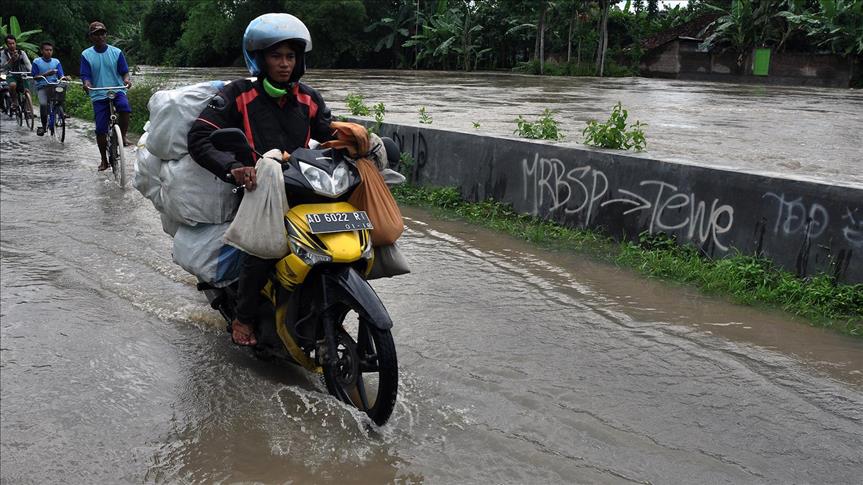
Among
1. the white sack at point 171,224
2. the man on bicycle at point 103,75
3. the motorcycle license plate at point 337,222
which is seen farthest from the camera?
the man on bicycle at point 103,75

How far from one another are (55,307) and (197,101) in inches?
72.1

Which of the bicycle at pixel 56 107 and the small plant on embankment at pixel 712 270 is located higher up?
the bicycle at pixel 56 107

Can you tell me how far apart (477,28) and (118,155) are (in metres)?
32.8

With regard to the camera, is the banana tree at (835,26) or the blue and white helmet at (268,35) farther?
the banana tree at (835,26)

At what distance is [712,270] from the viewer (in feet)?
18.2

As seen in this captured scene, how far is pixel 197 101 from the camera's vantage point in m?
4.06

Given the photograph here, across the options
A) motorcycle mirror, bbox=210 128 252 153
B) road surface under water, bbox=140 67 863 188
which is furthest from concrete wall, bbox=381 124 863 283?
motorcycle mirror, bbox=210 128 252 153

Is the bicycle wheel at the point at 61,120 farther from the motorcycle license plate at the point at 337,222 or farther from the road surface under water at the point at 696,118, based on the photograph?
the motorcycle license plate at the point at 337,222

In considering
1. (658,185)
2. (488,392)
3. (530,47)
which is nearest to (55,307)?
(488,392)

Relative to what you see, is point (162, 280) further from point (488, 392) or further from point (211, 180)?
point (488, 392)

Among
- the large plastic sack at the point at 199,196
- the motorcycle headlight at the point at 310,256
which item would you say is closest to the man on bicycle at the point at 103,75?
the large plastic sack at the point at 199,196

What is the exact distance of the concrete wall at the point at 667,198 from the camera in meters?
5.12

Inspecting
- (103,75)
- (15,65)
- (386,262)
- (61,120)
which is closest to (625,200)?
(386,262)

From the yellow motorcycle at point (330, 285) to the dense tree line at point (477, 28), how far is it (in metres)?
30.4
